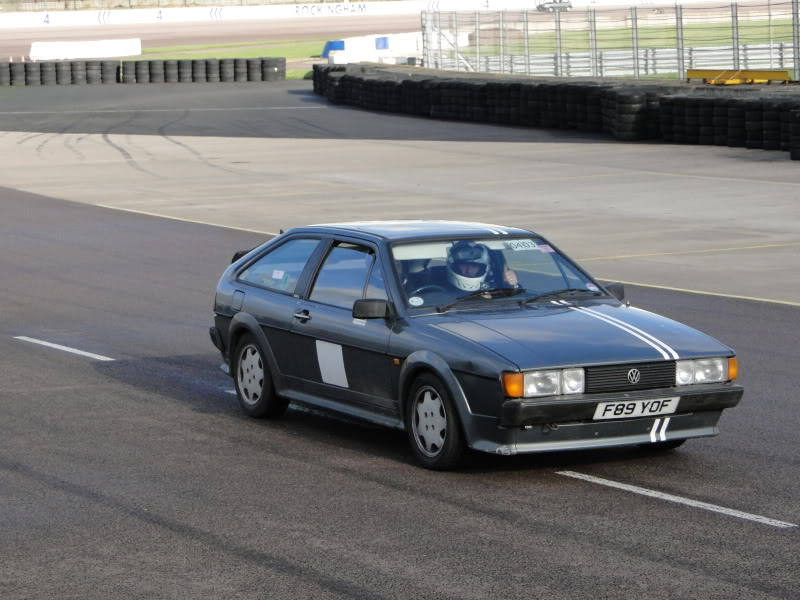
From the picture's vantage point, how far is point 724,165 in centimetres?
2841

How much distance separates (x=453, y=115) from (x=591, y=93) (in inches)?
263

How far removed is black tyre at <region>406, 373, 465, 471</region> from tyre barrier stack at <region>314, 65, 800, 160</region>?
2099 cm

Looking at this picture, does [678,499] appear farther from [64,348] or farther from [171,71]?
[171,71]

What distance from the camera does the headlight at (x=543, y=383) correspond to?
7.73 meters

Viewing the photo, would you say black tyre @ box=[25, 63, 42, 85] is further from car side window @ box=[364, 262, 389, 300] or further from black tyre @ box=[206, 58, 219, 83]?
car side window @ box=[364, 262, 389, 300]

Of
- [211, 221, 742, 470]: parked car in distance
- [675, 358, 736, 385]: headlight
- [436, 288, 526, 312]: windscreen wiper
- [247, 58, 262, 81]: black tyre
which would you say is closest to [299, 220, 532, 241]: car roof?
[211, 221, 742, 470]: parked car in distance

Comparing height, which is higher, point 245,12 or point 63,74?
point 245,12

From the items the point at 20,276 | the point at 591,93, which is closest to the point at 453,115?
the point at 591,93

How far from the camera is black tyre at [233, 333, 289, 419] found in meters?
9.73

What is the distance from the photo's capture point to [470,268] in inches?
352

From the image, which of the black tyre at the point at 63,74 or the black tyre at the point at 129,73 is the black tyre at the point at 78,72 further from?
the black tyre at the point at 129,73

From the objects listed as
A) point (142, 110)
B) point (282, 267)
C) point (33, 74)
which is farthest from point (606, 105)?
point (33, 74)

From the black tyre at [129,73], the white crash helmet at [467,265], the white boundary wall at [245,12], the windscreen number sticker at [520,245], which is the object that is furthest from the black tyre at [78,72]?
the white crash helmet at [467,265]

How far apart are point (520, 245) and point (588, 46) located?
124 ft
